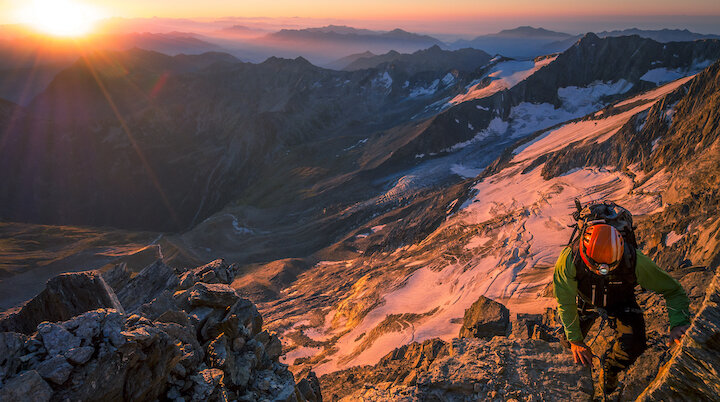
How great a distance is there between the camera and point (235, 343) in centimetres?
1136

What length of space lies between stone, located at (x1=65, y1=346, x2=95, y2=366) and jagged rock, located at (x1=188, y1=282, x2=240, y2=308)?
525 cm

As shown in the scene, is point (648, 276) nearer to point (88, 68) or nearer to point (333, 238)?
point (333, 238)

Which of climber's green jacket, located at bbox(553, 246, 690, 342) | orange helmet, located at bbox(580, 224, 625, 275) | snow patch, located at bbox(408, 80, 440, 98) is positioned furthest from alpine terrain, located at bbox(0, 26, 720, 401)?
orange helmet, located at bbox(580, 224, 625, 275)

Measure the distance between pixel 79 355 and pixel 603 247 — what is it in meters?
8.61

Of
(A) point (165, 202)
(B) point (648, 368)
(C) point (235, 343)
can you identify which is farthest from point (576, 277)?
(A) point (165, 202)

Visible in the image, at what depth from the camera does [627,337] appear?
5.48m

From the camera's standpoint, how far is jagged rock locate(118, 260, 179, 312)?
68.7 ft

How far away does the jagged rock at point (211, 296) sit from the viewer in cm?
1211

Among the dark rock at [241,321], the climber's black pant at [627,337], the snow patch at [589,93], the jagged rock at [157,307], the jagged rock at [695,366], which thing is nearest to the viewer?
the jagged rock at [695,366]

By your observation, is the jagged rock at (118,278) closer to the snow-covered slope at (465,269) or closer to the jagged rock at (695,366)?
the snow-covered slope at (465,269)

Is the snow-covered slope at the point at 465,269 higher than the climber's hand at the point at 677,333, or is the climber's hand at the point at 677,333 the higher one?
the climber's hand at the point at 677,333

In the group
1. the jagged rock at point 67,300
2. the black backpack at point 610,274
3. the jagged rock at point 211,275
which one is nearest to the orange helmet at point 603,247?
the black backpack at point 610,274

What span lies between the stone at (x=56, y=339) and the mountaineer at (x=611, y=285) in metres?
8.31

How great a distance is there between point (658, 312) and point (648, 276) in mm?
3262
